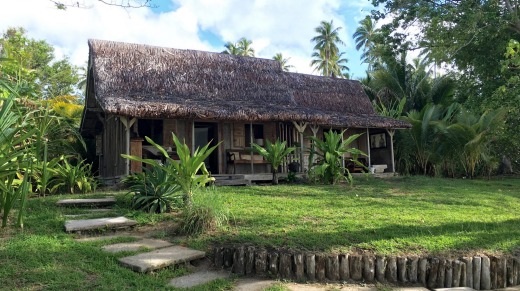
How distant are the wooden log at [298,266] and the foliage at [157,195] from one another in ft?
8.35

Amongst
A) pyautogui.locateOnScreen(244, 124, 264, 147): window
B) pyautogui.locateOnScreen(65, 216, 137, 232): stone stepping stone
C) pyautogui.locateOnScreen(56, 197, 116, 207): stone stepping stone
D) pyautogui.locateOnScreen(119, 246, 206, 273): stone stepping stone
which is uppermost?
pyautogui.locateOnScreen(244, 124, 264, 147): window

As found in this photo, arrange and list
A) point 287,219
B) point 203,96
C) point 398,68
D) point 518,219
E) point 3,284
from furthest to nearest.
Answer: point 398,68 < point 203,96 < point 518,219 < point 287,219 < point 3,284

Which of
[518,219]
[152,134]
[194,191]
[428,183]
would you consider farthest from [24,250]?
[428,183]

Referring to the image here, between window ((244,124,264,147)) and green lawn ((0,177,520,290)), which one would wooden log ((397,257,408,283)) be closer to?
green lawn ((0,177,520,290))

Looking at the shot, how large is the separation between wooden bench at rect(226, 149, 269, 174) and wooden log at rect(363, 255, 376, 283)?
8024mm

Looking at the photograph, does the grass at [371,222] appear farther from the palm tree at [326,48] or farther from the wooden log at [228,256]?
the palm tree at [326,48]

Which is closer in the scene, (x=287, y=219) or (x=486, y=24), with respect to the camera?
(x=287, y=219)

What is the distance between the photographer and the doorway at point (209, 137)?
12320 millimetres

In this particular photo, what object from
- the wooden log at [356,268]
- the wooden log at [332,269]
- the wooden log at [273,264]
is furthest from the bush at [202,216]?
the wooden log at [356,268]

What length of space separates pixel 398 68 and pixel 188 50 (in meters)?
12.4

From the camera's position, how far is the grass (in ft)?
14.9

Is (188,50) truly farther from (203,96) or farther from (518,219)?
(518,219)

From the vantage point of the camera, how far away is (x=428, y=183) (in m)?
11.1

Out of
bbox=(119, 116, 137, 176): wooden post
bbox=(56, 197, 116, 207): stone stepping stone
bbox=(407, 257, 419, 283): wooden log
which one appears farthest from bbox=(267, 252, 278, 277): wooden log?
bbox=(119, 116, 137, 176): wooden post
